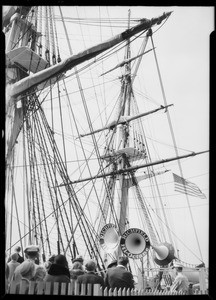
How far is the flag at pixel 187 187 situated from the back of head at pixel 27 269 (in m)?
3.29

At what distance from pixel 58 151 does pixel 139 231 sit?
385 cm

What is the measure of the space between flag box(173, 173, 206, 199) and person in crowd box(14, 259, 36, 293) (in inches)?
129

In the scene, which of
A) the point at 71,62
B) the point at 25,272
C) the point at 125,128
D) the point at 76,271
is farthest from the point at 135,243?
the point at 125,128

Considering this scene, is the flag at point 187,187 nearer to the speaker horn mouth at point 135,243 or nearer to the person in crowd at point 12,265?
the speaker horn mouth at point 135,243

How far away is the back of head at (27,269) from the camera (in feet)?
18.0

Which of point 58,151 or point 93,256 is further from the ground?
point 58,151

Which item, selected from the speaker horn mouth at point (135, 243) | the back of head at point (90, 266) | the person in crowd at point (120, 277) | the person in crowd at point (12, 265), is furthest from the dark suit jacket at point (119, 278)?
the speaker horn mouth at point (135, 243)

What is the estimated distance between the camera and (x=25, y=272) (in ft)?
18.1

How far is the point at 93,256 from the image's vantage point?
385 inches

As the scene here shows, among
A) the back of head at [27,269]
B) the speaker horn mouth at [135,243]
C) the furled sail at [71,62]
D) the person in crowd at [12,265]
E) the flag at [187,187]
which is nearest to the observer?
the back of head at [27,269]

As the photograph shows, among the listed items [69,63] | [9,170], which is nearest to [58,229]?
[9,170]

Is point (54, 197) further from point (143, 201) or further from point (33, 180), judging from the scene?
point (143, 201)

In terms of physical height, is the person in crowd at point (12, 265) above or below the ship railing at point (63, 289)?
above
